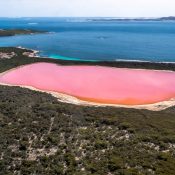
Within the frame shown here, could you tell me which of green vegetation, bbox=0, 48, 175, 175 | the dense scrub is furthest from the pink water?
the dense scrub

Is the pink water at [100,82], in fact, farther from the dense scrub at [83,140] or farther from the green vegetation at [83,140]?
the dense scrub at [83,140]

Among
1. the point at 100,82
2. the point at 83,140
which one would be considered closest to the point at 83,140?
the point at 83,140

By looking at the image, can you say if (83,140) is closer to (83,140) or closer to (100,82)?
(83,140)

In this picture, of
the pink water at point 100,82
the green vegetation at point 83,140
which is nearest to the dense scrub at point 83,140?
the green vegetation at point 83,140

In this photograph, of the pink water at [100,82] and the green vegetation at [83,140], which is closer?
the green vegetation at [83,140]

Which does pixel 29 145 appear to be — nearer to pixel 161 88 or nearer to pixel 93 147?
pixel 93 147

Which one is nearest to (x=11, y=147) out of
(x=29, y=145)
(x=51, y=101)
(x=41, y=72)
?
(x=29, y=145)

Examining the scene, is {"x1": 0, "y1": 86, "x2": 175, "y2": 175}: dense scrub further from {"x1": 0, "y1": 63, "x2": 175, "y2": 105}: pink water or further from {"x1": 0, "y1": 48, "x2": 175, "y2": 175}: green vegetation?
{"x1": 0, "y1": 63, "x2": 175, "y2": 105}: pink water
